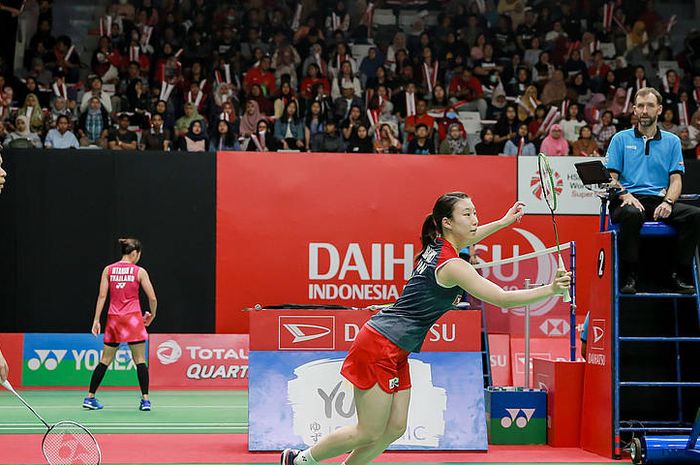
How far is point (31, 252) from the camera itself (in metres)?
14.9

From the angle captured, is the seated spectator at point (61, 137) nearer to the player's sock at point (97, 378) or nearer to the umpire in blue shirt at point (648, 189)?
the player's sock at point (97, 378)

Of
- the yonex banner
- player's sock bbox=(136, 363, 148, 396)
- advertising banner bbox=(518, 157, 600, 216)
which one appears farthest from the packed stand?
player's sock bbox=(136, 363, 148, 396)

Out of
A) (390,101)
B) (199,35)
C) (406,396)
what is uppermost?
(199,35)

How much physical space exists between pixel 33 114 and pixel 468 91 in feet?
23.5

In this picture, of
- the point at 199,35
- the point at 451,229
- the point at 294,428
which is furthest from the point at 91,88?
the point at 451,229

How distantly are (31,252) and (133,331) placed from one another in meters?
4.13

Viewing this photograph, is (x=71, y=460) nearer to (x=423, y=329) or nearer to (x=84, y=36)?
(x=423, y=329)

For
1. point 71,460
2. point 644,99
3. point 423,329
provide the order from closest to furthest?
1. point 423,329
2. point 71,460
3. point 644,99

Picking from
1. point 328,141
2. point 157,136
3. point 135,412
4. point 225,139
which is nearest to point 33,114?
point 157,136

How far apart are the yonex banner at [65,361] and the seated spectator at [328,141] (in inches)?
168

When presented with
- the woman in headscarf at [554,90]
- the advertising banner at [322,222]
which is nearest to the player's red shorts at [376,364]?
the advertising banner at [322,222]

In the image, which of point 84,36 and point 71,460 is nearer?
point 71,460

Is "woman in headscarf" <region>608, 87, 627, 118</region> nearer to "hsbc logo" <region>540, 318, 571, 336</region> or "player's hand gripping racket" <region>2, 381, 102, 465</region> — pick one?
"hsbc logo" <region>540, 318, 571, 336</region>

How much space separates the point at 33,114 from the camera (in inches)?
627
